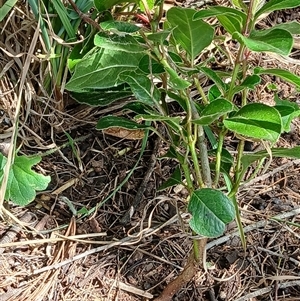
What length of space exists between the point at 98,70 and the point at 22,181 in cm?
32

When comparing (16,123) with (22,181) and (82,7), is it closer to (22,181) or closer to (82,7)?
(22,181)

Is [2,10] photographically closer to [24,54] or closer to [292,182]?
[24,54]

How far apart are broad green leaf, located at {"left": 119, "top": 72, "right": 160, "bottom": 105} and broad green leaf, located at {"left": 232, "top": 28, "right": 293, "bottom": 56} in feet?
0.69

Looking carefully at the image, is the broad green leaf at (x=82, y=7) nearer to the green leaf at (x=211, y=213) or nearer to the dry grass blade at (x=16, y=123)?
the dry grass blade at (x=16, y=123)

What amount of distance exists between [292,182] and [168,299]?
447 mm

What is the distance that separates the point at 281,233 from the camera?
1.31m

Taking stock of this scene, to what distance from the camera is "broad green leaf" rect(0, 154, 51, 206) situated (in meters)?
1.13

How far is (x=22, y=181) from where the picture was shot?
1142mm

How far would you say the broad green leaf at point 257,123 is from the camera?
0.85 metres

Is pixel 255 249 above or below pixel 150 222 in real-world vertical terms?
below

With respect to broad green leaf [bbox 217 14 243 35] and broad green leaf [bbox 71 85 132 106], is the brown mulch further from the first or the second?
broad green leaf [bbox 217 14 243 35]

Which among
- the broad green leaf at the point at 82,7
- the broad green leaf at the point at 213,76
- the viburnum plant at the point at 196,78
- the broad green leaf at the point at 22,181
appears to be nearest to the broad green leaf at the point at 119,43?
the viburnum plant at the point at 196,78

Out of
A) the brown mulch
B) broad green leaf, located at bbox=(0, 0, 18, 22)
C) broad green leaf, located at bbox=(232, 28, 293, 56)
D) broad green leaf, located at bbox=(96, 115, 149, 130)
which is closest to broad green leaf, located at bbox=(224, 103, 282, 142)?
broad green leaf, located at bbox=(232, 28, 293, 56)

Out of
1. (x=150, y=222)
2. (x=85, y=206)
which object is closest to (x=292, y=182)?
(x=150, y=222)
